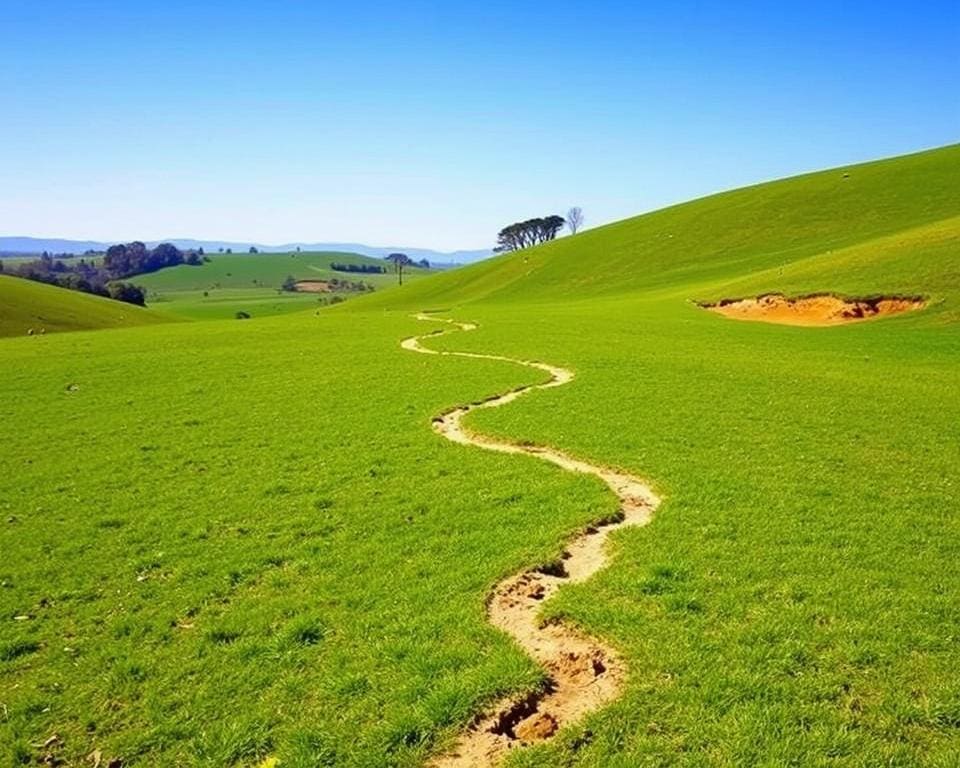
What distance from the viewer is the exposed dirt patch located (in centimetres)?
4726

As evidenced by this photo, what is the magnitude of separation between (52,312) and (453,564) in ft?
327

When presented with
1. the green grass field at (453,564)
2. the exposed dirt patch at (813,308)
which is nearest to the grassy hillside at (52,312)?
the green grass field at (453,564)

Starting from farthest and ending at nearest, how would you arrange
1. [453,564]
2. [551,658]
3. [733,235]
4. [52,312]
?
[733,235] → [52,312] → [453,564] → [551,658]

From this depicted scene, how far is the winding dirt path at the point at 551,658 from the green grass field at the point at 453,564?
0.27 metres

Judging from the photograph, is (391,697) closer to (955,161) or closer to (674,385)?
(674,385)

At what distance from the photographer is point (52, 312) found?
9394 cm

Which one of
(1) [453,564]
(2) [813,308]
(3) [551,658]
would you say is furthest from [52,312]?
(3) [551,658]

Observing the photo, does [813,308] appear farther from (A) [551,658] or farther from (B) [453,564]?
(A) [551,658]

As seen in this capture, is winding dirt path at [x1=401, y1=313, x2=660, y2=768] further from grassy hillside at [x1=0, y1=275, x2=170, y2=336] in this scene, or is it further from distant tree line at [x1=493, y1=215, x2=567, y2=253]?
distant tree line at [x1=493, y1=215, x2=567, y2=253]

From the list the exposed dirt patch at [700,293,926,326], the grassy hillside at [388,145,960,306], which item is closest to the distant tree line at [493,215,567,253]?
the grassy hillside at [388,145,960,306]

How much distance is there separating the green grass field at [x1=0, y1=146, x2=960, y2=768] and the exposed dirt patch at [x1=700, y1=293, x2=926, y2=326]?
1541 centimetres

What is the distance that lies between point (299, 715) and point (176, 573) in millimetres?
5301

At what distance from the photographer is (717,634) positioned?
9930 mm

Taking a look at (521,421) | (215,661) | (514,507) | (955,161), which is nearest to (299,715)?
(215,661)
